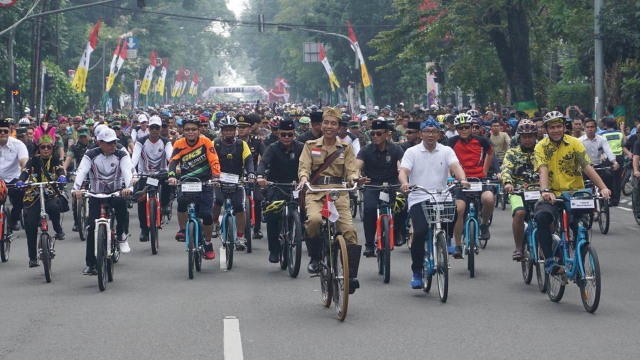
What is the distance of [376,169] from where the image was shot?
14.3 meters

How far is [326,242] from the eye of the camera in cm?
1115

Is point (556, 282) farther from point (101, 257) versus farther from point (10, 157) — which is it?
point (10, 157)

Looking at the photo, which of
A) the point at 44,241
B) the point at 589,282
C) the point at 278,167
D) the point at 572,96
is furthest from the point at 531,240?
the point at 572,96

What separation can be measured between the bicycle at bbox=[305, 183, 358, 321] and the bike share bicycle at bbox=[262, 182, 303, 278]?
6.59 feet

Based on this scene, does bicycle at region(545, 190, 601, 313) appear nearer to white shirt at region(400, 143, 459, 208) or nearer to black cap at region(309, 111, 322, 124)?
white shirt at region(400, 143, 459, 208)

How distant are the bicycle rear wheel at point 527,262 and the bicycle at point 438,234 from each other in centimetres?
103

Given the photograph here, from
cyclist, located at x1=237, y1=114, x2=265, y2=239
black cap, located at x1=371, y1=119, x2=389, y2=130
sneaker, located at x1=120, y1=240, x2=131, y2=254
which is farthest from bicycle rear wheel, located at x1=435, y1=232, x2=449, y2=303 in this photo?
cyclist, located at x1=237, y1=114, x2=265, y2=239

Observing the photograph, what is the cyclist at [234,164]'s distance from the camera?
1496cm

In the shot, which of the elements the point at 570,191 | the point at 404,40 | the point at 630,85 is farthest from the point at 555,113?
the point at 404,40

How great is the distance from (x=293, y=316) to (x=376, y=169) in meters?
3.83

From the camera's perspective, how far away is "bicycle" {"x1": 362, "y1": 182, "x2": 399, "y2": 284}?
13.1 meters

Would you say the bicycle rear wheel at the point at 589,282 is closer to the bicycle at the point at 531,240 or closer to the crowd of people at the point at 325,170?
the crowd of people at the point at 325,170

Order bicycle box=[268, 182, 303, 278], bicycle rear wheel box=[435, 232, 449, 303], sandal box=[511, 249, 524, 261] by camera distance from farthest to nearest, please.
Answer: bicycle box=[268, 182, 303, 278] < sandal box=[511, 249, 524, 261] < bicycle rear wheel box=[435, 232, 449, 303]

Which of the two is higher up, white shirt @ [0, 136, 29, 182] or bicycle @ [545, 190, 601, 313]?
white shirt @ [0, 136, 29, 182]
